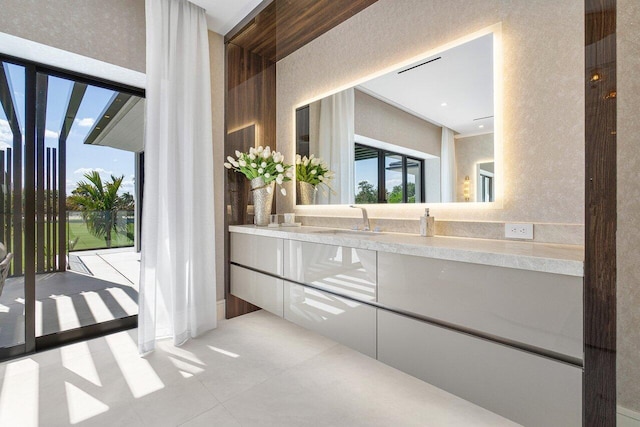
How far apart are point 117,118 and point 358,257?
2.40 m

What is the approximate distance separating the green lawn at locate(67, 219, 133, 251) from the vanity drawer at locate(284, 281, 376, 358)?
1.59 m

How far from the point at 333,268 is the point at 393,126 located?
120 centimetres

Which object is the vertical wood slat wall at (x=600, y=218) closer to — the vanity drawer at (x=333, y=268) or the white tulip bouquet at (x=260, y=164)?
the vanity drawer at (x=333, y=268)

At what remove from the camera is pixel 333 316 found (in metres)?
1.84

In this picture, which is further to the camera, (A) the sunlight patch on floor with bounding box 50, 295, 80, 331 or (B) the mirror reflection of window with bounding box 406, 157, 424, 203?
(A) the sunlight patch on floor with bounding box 50, 295, 80, 331

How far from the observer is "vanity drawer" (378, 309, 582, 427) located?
3.45ft

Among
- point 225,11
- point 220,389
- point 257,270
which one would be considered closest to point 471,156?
point 257,270

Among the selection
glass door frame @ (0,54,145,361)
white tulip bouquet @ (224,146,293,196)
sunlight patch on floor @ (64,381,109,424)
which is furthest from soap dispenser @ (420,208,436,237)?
glass door frame @ (0,54,145,361)

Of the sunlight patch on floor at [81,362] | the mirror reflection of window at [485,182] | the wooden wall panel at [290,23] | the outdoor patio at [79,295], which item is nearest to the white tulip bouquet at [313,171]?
the wooden wall panel at [290,23]

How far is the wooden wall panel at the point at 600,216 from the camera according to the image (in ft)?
2.97

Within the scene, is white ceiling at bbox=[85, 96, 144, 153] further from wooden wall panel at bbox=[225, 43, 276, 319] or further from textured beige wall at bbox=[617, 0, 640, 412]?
textured beige wall at bbox=[617, 0, 640, 412]

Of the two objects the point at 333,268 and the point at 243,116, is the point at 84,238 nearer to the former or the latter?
the point at 243,116

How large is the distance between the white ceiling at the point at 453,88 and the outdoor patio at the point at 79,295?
2.63 m

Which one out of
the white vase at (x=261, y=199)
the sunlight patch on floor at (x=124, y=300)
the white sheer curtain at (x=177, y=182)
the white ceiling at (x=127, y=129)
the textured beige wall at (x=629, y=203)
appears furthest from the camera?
the white vase at (x=261, y=199)
